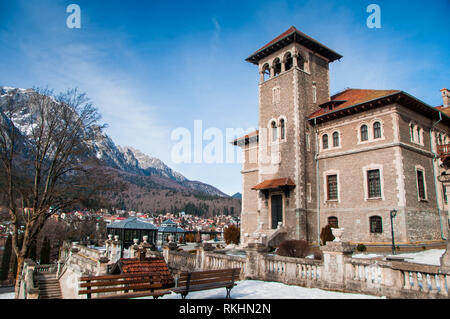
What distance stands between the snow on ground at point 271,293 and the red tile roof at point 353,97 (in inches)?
669

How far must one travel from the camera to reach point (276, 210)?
1043 inches

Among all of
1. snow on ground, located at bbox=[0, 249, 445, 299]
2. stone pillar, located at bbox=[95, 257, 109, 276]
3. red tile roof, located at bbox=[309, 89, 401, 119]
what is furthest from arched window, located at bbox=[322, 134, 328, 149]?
stone pillar, located at bbox=[95, 257, 109, 276]

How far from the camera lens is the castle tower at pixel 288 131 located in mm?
25125

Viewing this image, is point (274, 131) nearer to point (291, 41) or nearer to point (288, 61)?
point (288, 61)

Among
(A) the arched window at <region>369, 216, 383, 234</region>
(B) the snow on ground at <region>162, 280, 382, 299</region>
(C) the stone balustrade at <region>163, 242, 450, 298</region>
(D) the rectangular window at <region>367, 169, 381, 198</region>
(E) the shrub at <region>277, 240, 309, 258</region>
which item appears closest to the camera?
(C) the stone balustrade at <region>163, 242, 450, 298</region>

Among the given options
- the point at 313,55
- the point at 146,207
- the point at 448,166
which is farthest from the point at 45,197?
the point at 146,207

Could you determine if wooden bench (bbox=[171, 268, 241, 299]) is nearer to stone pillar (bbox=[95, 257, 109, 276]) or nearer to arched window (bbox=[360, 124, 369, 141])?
stone pillar (bbox=[95, 257, 109, 276])

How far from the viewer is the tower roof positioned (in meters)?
27.5

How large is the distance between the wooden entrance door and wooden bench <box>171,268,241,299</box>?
17.7m

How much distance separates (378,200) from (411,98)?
766 cm

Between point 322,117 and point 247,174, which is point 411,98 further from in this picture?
point 247,174

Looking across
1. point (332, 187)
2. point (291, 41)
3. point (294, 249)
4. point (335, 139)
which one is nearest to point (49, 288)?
point (294, 249)

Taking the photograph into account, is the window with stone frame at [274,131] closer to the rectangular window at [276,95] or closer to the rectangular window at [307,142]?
the rectangular window at [276,95]

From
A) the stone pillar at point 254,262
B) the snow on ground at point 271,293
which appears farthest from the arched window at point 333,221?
the snow on ground at point 271,293
